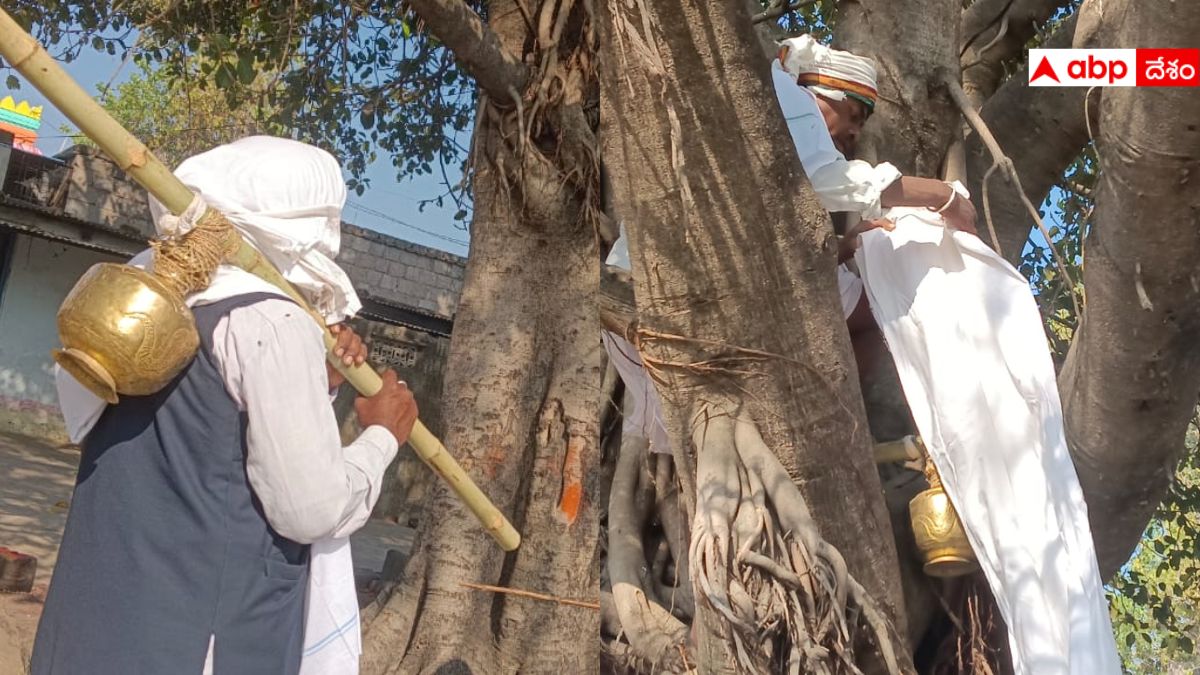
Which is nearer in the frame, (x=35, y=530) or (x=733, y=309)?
(x=733, y=309)

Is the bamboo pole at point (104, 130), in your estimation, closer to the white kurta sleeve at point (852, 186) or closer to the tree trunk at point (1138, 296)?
the white kurta sleeve at point (852, 186)

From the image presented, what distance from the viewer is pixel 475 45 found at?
13.8ft

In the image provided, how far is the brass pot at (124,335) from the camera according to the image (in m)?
1.98

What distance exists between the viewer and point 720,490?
2352 millimetres

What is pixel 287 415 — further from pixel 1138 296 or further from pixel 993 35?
pixel 993 35

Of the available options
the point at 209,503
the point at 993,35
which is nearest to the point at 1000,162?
the point at 993,35

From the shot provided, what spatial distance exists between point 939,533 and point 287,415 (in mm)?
1479

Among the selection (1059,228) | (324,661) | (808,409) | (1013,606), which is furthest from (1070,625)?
(1059,228)

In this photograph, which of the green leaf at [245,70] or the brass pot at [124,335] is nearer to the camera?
the brass pot at [124,335]

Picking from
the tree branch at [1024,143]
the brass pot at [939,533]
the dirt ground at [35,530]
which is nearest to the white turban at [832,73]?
the tree branch at [1024,143]

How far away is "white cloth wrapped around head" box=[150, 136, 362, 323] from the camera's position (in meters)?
2.27

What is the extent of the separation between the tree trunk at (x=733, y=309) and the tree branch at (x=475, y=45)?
1860 millimetres

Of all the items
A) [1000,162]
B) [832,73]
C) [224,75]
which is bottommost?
[1000,162]

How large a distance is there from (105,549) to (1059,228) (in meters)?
5.86
